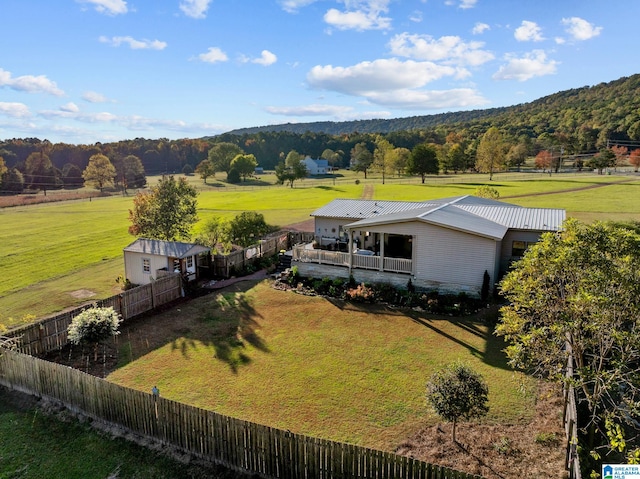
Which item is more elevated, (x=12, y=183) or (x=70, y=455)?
(x=12, y=183)

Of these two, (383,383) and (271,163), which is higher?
(271,163)

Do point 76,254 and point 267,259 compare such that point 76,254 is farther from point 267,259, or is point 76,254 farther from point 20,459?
point 20,459

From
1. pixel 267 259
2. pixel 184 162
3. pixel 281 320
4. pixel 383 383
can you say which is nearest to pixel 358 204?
pixel 267 259

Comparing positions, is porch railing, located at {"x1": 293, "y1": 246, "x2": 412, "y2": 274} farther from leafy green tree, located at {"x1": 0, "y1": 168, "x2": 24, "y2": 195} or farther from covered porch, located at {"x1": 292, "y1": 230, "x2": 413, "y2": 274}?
leafy green tree, located at {"x1": 0, "y1": 168, "x2": 24, "y2": 195}

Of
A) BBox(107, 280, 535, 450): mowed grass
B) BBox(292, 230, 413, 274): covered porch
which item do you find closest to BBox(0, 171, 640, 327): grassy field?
BBox(107, 280, 535, 450): mowed grass

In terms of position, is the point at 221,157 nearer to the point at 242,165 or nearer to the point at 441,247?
the point at 242,165

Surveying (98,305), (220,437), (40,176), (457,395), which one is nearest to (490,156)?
(98,305)

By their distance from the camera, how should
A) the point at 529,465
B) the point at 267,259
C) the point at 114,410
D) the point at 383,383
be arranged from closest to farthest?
the point at 529,465 → the point at 114,410 → the point at 383,383 → the point at 267,259
